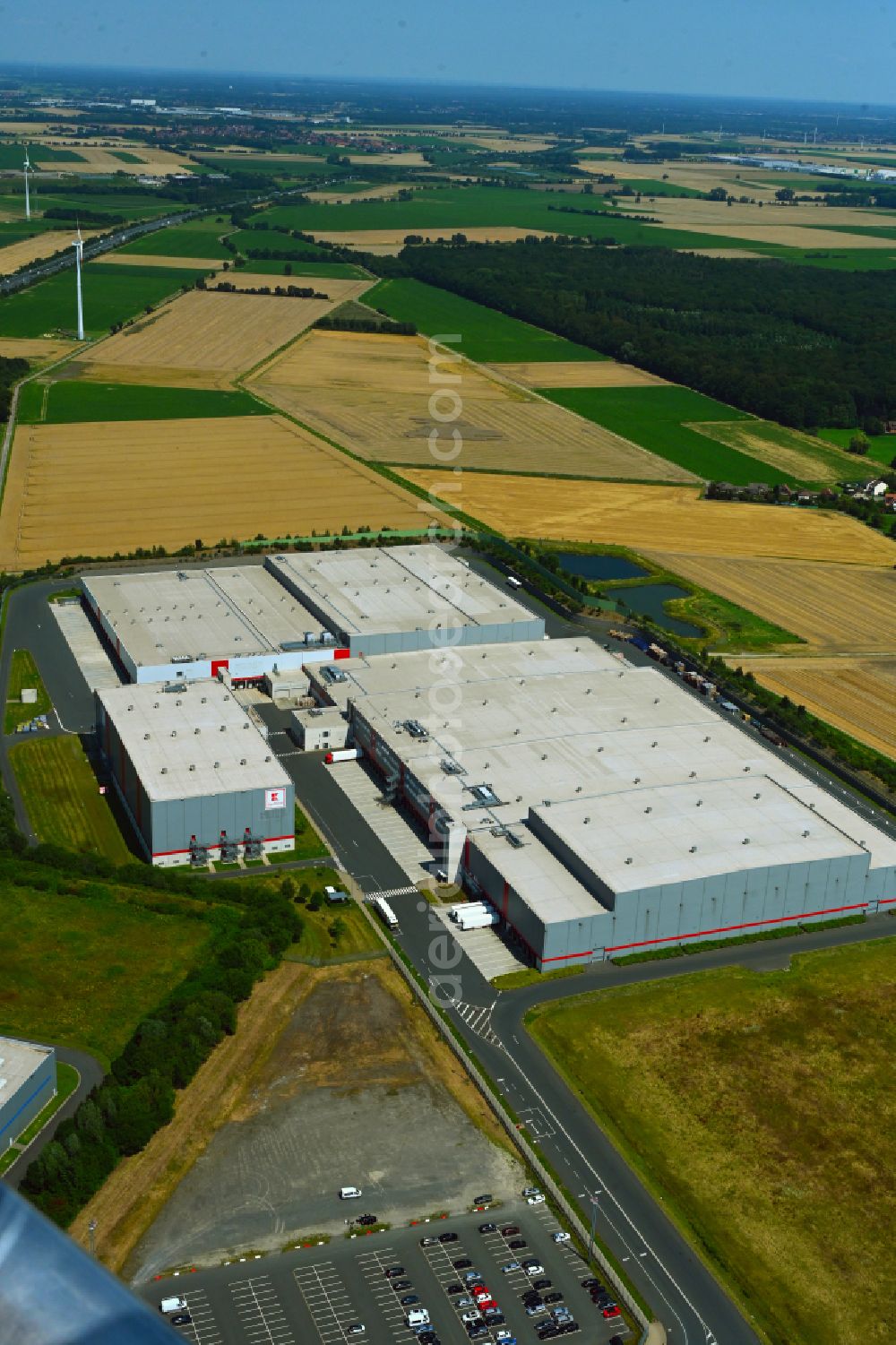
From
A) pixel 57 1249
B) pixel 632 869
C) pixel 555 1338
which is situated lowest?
pixel 555 1338

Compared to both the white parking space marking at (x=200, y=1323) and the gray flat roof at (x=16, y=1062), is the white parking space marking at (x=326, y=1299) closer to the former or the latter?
the white parking space marking at (x=200, y=1323)

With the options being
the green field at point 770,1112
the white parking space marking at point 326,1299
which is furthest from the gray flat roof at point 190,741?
the white parking space marking at point 326,1299

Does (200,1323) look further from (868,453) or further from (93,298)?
(93,298)

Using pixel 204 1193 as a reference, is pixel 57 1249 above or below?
above

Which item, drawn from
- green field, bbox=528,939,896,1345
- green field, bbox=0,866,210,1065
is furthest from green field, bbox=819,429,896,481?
green field, bbox=0,866,210,1065

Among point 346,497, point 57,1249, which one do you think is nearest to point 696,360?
point 346,497

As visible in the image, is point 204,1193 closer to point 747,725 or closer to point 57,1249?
point 57,1249

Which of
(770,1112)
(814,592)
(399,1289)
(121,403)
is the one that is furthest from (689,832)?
(121,403)
